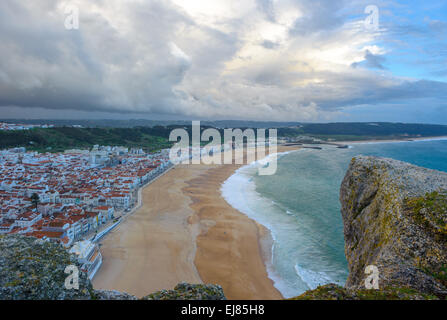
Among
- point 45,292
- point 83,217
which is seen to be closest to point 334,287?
point 45,292

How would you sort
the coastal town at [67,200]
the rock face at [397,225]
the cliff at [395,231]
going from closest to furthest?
the cliff at [395,231], the rock face at [397,225], the coastal town at [67,200]

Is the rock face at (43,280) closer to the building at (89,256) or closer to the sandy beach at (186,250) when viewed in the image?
the sandy beach at (186,250)

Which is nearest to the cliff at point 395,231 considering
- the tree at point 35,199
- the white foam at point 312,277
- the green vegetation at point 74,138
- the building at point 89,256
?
the white foam at point 312,277

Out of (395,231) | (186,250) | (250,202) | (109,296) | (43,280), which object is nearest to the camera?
(43,280)

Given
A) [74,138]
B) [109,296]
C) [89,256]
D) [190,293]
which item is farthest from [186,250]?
[74,138]

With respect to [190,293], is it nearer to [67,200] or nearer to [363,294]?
[363,294]

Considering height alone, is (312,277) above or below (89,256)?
below
